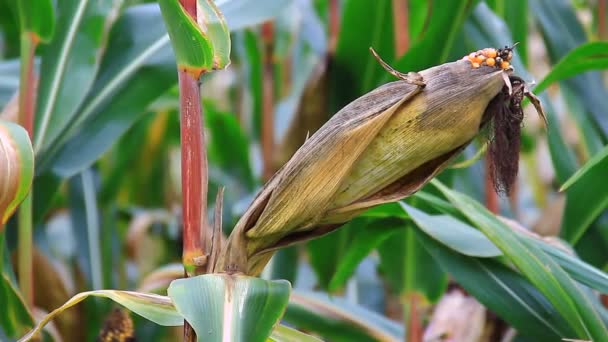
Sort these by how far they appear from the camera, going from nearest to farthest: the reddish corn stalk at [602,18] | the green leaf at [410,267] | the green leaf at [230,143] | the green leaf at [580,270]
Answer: the green leaf at [580,270], the green leaf at [410,267], the reddish corn stalk at [602,18], the green leaf at [230,143]

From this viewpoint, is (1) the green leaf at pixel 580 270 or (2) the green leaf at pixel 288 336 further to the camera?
(1) the green leaf at pixel 580 270

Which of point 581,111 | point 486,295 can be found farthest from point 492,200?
point 486,295

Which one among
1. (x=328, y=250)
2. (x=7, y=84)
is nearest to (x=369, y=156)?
(x=328, y=250)

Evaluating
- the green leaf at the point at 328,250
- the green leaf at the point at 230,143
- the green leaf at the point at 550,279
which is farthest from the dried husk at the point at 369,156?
the green leaf at the point at 230,143

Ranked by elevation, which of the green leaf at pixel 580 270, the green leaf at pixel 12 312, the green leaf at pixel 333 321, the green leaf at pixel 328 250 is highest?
the green leaf at pixel 580 270

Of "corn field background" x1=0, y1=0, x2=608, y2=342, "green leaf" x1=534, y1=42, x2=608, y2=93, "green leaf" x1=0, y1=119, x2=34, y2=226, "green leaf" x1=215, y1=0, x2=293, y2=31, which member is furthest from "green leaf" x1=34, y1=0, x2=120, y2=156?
"green leaf" x1=534, y1=42, x2=608, y2=93

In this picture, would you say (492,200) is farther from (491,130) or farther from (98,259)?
(98,259)

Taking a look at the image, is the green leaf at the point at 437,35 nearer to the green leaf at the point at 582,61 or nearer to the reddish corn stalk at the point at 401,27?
the reddish corn stalk at the point at 401,27
